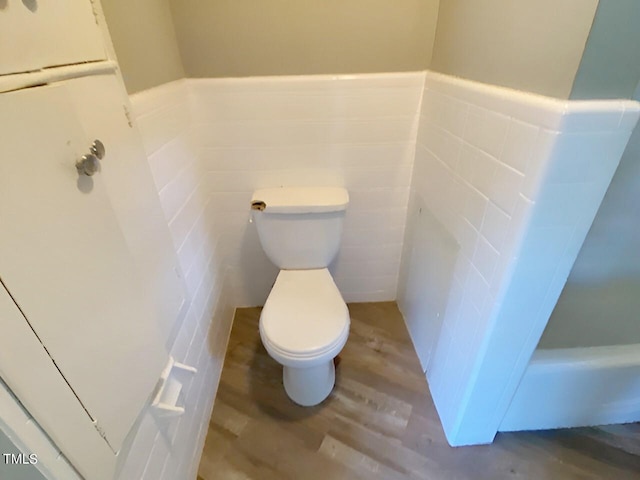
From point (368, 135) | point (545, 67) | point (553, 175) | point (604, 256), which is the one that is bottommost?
point (604, 256)

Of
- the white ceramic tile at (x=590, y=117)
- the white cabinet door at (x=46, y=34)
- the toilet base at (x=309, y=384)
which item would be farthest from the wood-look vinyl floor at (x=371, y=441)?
the white cabinet door at (x=46, y=34)

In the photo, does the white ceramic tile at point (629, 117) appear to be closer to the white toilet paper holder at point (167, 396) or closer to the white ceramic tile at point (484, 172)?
the white ceramic tile at point (484, 172)

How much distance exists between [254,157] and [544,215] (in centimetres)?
110

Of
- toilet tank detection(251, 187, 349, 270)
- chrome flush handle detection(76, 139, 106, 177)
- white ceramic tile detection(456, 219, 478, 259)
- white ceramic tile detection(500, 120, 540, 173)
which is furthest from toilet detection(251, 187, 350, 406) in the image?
chrome flush handle detection(76, 139, 106, 177)

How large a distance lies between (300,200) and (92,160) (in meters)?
0.89

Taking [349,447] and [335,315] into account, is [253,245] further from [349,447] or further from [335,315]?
[349,447]

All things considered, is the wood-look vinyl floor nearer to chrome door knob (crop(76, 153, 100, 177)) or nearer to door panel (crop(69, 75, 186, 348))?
door panel (crop(69, 75, 186, 348))

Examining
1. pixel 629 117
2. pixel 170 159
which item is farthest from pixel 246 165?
pixel 629 117

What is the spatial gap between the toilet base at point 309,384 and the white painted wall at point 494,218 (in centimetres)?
45

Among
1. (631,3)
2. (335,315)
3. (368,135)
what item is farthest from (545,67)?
(335,315)

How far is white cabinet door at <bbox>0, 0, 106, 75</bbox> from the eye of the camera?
438 millimetres

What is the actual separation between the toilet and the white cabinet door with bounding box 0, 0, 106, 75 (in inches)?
32.1

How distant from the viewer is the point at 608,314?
1.05 metres

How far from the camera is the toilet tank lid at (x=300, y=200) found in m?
1.37
